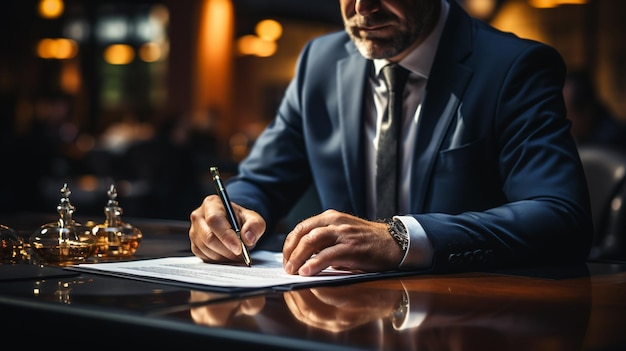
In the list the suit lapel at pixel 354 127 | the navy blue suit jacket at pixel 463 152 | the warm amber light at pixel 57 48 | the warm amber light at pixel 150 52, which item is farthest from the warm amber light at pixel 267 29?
the suit lapel at pixel 354 127

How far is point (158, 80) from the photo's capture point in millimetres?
16672

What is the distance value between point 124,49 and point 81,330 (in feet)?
53.7

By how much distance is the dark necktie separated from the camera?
1.89m

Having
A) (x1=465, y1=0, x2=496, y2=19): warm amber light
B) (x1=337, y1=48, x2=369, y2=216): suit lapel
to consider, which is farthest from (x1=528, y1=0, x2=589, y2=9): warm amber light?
→ (x1=337, y1=48, x2=369, y2=216): suit lapel

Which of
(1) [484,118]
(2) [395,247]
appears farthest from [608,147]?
(2) [395,247]

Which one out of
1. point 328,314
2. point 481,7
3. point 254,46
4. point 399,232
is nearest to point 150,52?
point 254,46

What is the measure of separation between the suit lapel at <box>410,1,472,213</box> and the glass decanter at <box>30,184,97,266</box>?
0.73 meters

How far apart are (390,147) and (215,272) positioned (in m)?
0.72

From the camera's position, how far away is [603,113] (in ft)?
16.7

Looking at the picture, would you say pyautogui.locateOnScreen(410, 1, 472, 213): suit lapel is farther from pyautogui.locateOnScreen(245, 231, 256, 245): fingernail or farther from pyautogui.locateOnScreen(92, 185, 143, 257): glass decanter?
pyautogui.locateOnScreen(92, 185, 143, 257): glass decanter

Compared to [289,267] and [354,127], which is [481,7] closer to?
[354,127]

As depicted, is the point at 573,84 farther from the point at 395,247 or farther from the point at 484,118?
the point at 395,247

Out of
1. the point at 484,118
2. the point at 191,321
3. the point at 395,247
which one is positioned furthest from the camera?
the point at 484,118

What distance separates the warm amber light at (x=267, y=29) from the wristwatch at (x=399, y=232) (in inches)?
503
